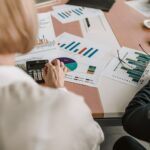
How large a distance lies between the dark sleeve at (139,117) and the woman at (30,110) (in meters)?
0.37

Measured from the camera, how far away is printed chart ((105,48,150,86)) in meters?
1.35

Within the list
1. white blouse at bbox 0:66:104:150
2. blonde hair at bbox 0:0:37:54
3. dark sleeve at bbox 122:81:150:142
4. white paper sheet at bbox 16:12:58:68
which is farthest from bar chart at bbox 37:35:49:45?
white blouse at bbox 0:66:104:150

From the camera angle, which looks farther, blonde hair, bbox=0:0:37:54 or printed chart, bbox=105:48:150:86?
printed chart, bbox=105:48:150:86

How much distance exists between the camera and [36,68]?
1346 millimetres

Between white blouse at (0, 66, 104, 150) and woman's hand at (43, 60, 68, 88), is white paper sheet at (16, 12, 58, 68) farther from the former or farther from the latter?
white blouse at (0, 66, 104, 150)

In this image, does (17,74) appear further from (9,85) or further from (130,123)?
(130,123)

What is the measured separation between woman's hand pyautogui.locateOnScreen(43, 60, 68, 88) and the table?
0.05 metres

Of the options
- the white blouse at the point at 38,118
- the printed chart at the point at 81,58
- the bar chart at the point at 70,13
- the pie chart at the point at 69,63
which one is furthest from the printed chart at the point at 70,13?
the white blouse at the point at 38,118

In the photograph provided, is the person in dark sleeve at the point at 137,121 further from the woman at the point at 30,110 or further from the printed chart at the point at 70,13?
the printed chart at the point at 70,13

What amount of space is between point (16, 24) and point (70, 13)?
3.30 feet

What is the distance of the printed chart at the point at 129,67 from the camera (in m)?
1.35

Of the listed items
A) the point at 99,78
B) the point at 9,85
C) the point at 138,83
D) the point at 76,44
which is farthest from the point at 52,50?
the point at 9,85

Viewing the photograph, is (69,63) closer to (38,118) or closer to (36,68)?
(36,68)

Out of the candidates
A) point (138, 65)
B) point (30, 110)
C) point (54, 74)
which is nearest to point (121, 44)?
point (138, 65)
